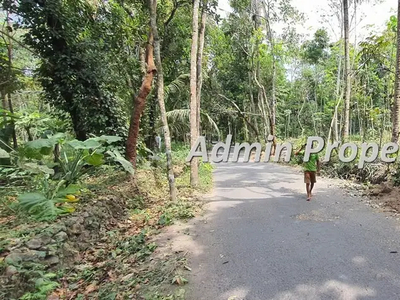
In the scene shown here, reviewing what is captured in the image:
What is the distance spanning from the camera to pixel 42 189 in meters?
5.07

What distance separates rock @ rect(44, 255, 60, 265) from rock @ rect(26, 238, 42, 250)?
21 cm

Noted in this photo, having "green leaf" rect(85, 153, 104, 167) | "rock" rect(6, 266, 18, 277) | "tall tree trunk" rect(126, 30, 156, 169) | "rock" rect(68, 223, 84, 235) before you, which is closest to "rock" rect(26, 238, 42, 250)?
"rock" rect(6, 266, 18, 277)

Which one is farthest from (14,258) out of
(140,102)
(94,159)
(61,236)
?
(140,102)

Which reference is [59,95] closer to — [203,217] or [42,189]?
[42,189]

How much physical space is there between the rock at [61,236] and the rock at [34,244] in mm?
307

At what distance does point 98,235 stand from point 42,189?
1327mm

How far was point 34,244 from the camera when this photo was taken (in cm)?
365

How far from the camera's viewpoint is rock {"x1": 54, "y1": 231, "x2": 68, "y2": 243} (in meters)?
4.03

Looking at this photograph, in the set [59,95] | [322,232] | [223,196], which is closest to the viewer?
[322,232]

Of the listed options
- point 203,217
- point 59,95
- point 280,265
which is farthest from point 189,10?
point 280,265

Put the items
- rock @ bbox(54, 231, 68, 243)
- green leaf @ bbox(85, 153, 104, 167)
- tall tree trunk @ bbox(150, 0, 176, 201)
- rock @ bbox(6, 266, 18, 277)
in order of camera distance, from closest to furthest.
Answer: rock @ bbox(6, 266, 18, 277)
rock @ bbox(54, 231, 68, 243)
green leaf @ bbox(85, 153, 104, 167)
tall tree trunk @ bbox(150, 0, 176, 201)

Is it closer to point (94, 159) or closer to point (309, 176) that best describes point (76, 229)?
point (94, 159)

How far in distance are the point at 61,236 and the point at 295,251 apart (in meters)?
3.46

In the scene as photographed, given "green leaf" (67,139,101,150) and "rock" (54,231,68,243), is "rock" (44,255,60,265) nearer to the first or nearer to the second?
"rock" (54,231,68,243)
